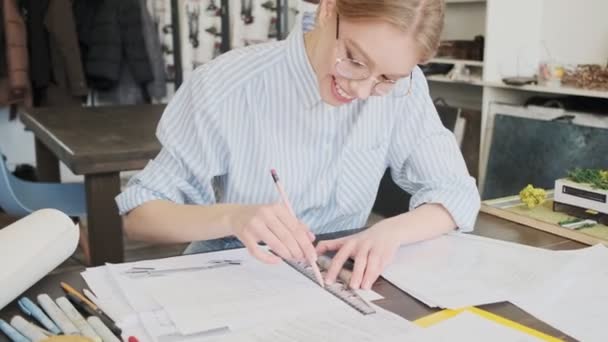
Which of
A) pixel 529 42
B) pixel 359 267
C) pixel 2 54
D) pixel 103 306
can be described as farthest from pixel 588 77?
pixel 2 54

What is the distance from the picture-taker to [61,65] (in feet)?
11.7

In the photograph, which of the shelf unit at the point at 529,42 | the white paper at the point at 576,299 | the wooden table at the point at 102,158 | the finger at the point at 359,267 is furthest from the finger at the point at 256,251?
the shelf unit at the point at 529,42

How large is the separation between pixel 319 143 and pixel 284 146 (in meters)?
0.06

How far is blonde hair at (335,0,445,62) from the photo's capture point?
924 millimetres

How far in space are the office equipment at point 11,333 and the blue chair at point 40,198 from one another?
4.87ft

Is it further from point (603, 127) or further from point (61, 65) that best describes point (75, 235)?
point (61, 65)

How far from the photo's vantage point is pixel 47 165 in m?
2.89

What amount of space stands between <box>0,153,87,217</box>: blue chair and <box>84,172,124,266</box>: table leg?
Result: 41 centimetres

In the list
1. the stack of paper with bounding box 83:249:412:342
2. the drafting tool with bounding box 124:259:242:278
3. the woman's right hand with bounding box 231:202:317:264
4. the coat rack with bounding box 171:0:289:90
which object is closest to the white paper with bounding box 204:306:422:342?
the stack of paper with bounding box 83:249:412:342

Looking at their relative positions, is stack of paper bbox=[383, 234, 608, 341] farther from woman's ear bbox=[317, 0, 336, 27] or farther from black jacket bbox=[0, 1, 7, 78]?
black jacket bbox=[0, 1, 7, 78]

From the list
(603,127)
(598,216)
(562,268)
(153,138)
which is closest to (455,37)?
(603,127)

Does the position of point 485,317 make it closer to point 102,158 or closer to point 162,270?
point 162,270

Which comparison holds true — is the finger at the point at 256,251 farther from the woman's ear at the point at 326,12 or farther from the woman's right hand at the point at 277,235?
the woman's ear at the point at 326,12

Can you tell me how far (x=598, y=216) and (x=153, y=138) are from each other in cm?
129
